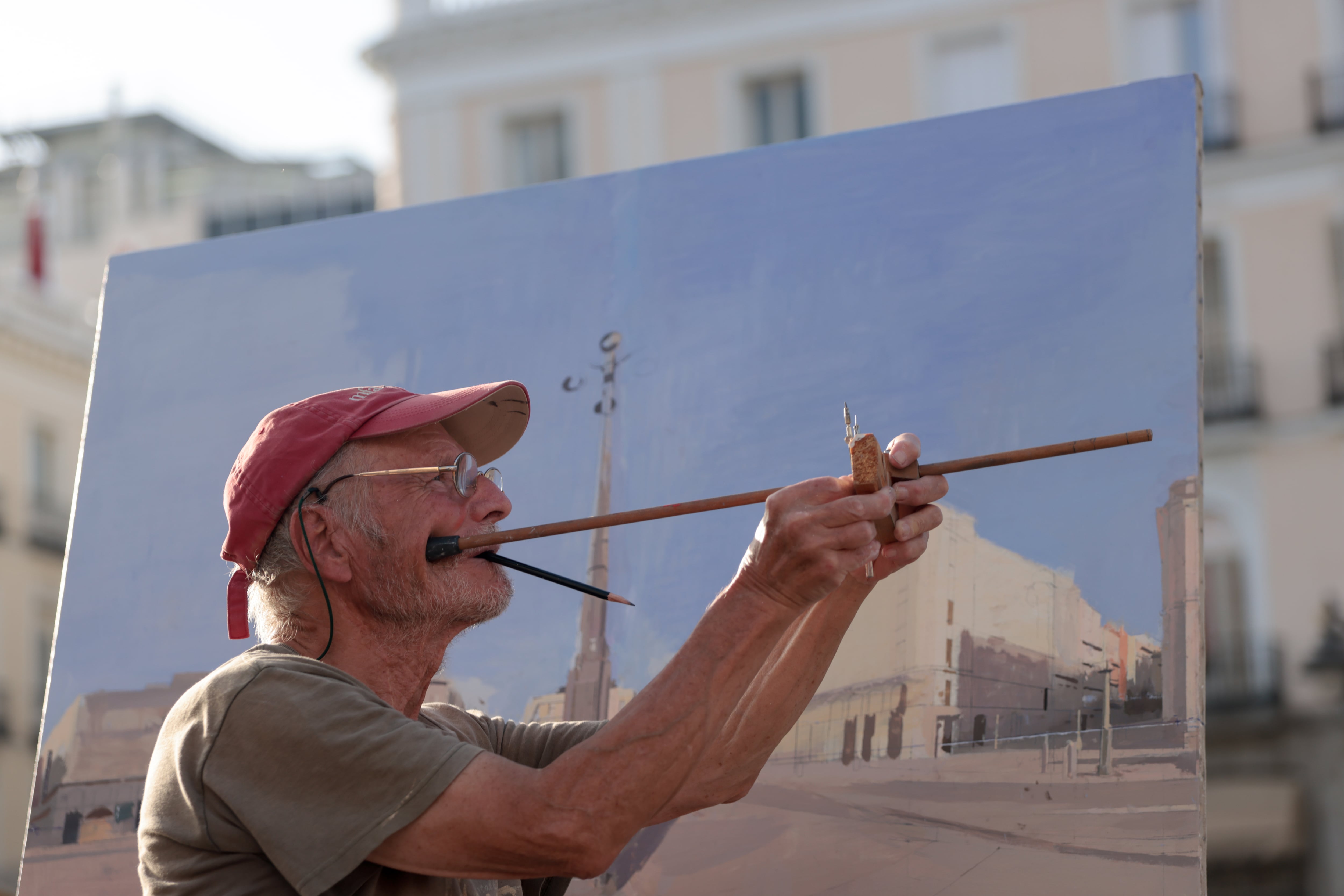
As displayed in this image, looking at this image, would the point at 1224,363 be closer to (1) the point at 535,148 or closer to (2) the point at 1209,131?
(2) the point at 1209,131

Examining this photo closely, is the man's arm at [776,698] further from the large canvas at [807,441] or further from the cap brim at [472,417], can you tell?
the cap brim at [472,417]

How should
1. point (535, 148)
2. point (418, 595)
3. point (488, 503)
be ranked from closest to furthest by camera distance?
point (418, 595) < point (488, 503) < point (535, 148)

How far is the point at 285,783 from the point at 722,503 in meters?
0.56

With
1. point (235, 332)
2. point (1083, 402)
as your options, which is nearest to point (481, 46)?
point (235, 332)

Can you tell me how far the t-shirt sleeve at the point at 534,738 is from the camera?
6.73 ft

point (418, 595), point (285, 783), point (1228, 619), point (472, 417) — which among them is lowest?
point (285, 783)

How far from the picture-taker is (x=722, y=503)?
1685 millimetres

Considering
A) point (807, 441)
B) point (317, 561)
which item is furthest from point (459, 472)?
point (807, 441)

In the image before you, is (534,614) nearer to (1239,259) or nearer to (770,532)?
(770,532)

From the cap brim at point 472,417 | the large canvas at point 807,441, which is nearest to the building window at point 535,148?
the large canvas at point 807,441

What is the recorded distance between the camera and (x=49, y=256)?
19.6 m

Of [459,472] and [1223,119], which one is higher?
[1223,119]

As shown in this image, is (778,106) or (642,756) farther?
(778,106)

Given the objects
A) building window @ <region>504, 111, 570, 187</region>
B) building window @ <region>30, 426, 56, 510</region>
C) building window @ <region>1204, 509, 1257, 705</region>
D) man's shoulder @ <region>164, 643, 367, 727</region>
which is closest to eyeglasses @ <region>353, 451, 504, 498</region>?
man's shoulder @ <region>164, 643, 367, 727</region>
